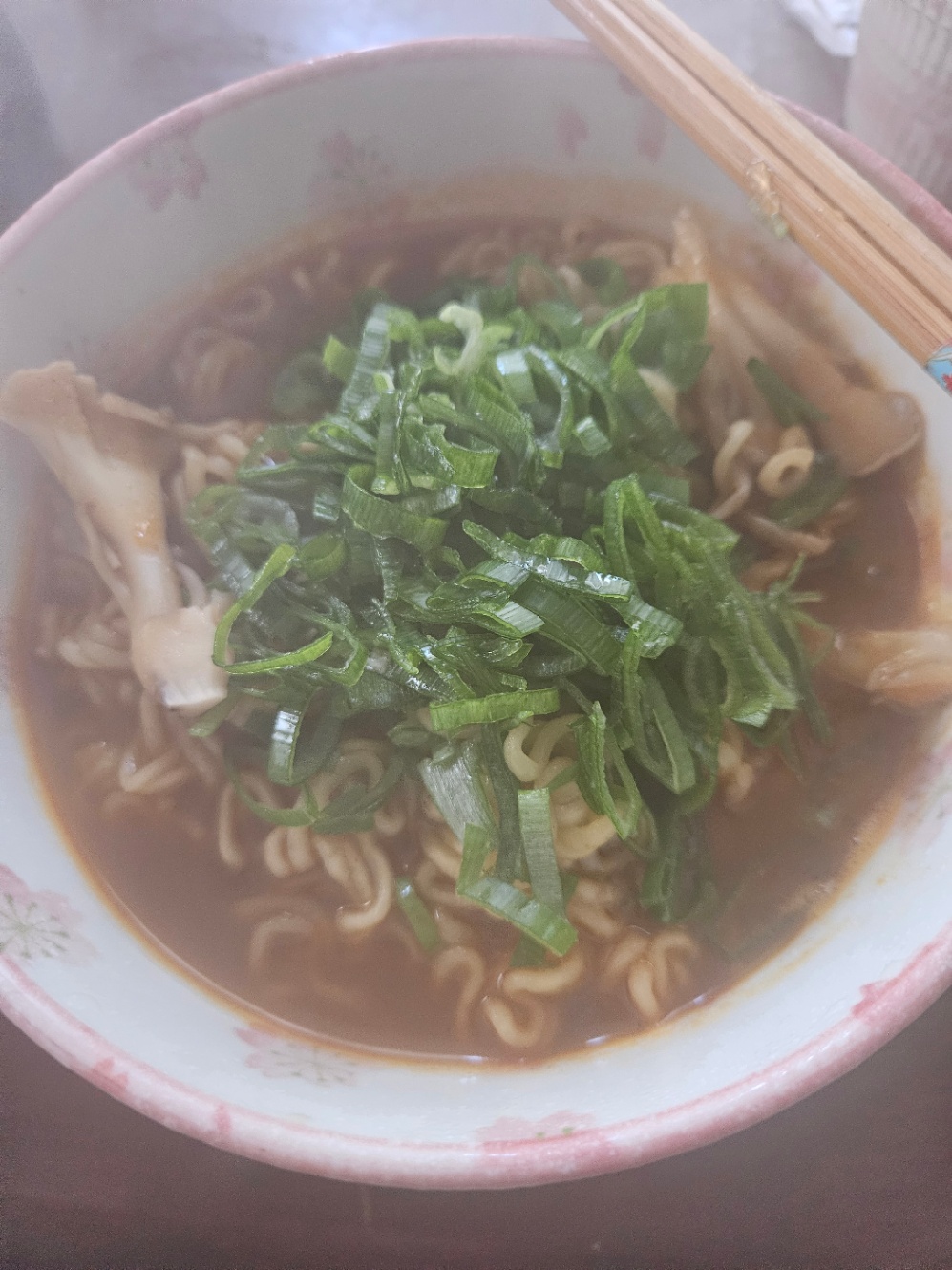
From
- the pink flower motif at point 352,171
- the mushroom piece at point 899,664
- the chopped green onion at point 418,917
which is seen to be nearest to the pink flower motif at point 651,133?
the pink flower motif at point 352,171

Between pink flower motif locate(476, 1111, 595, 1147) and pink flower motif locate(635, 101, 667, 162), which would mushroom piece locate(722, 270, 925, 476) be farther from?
pink flower motif locate(476, 1111, 595, 1147)

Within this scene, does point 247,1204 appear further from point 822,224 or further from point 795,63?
point 795,63

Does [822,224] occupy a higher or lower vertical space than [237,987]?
higher

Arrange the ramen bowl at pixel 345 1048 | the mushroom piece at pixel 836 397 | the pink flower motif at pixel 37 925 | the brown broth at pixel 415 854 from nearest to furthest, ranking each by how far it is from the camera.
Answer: the ramen bowl at pixel 345 1048 < the pink flower motif at pixel 37 925 < the brown broth at pixel 415 854 < the mushroom piece at pixel 836 397

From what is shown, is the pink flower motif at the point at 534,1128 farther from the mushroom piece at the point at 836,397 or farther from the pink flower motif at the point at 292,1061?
the mushroom piece at the point at 836,397

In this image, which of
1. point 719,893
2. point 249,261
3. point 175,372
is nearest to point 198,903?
point 719,893
